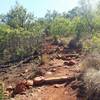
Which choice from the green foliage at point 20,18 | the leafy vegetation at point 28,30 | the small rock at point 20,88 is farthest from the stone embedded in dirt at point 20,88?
the green foliage at point 20,18

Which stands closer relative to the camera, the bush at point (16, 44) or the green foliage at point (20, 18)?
the bush at point (16, 44)

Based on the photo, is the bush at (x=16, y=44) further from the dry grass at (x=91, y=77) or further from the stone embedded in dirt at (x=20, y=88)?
the dry grass at (x=91, y=77)

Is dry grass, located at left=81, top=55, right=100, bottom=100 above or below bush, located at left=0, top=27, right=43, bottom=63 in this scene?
below

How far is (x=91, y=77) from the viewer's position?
971 centimetres

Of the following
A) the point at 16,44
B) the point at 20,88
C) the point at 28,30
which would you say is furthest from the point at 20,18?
the point at 20,88

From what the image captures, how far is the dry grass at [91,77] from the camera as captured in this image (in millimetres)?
9133

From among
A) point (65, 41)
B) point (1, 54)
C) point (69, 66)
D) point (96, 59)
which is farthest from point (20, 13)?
point (96, 59)

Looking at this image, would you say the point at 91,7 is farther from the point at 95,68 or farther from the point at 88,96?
the point at 88,96

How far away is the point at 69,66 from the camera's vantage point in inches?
563

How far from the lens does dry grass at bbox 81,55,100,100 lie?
913cm

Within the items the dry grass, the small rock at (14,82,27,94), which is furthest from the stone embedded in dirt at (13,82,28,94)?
the dry grass

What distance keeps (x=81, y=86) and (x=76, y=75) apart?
107cm

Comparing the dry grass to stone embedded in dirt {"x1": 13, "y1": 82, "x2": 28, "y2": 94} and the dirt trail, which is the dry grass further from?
stone embedded in dirt {"x1": 13, "y1": 82, "x2": 28, "y2": 94}

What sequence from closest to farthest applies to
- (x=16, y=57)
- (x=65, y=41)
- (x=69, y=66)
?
(x=69, y=66) < (x=16, y=57) < (x=65, y=41)
